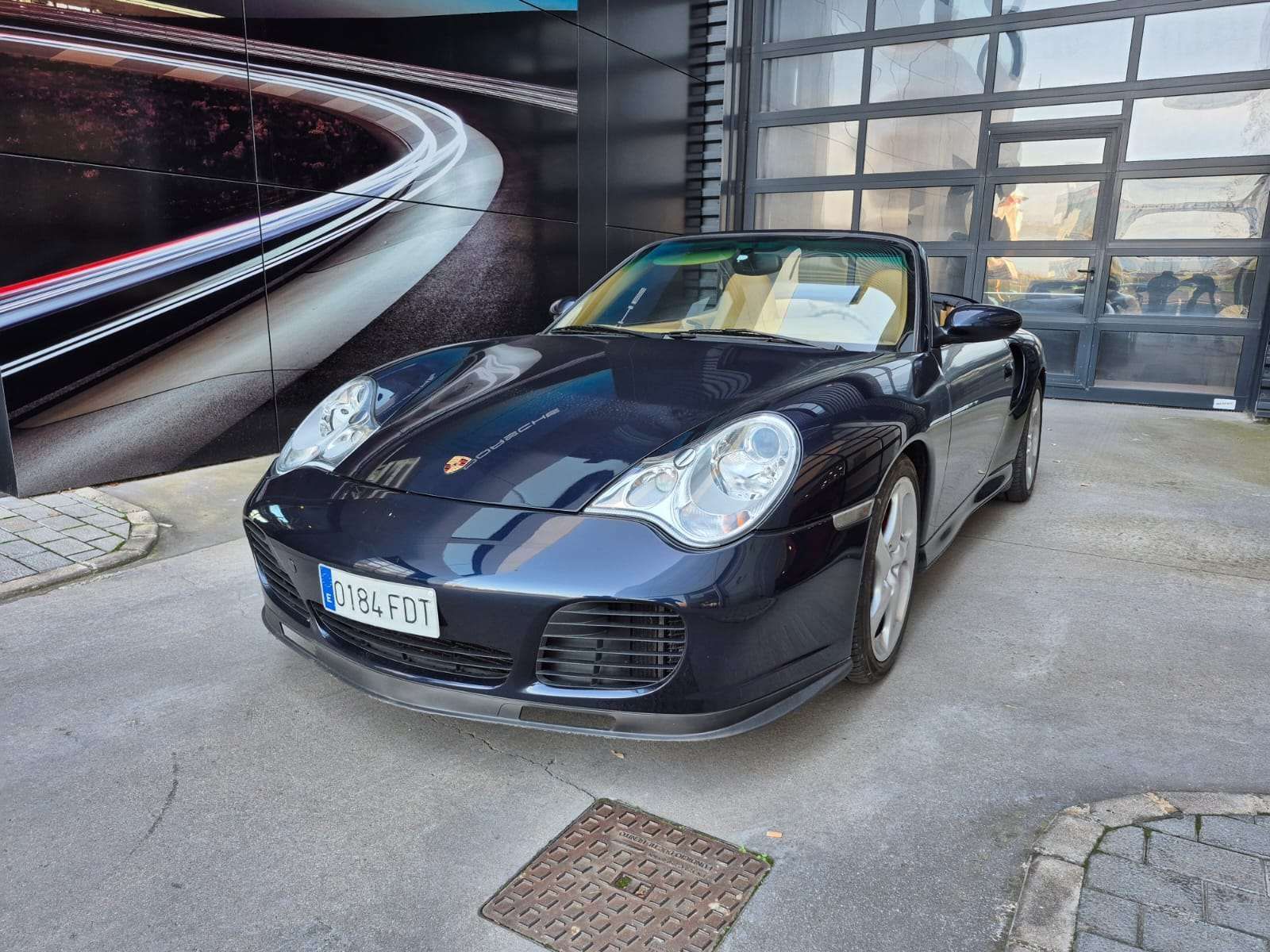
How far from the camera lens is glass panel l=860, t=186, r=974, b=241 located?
8594 millimetres

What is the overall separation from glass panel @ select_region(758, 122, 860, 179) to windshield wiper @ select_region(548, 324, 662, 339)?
22.4 ft

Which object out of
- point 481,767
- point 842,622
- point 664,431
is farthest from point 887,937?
point 664,431

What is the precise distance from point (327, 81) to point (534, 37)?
2.22 m

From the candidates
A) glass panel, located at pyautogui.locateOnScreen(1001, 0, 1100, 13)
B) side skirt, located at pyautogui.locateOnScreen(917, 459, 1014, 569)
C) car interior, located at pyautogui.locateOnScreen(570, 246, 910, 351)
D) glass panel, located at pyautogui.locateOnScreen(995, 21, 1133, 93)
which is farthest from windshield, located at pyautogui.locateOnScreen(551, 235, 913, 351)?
glass panel, located at pyautogui.locateOnScreen(1001, 0, 1100, 13)

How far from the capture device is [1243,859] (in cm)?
176

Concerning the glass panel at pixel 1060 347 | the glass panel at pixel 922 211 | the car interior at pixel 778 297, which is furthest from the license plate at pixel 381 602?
the glass panel at pixel 1060 347

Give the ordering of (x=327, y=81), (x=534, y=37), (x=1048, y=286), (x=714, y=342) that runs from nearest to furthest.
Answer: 1. (x=714, y=342)
2. (x=327, y=81)
3. (x=534, y=37)
4. (x=1048, y=286)

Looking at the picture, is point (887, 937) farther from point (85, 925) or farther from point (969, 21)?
point (969, 21)

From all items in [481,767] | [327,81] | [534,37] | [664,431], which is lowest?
[481,767]

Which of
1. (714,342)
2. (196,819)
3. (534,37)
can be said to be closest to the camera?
(196,819)

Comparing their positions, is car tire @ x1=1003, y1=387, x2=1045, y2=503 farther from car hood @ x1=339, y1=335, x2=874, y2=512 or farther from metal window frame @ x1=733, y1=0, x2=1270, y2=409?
metal window frame @ x1=733, y1=0, x2=1270, y2=409

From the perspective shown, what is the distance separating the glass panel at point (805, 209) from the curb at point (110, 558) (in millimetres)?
6799

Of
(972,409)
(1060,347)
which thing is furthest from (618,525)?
(1060,347)

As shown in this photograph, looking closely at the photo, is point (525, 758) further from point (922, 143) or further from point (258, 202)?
point (922, 143)
